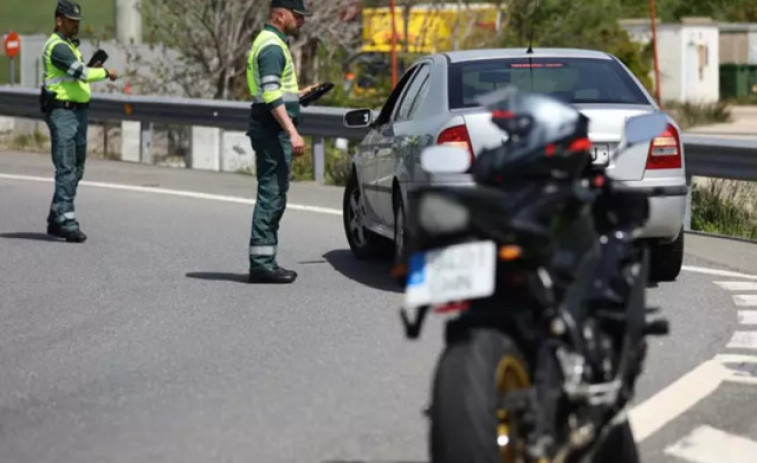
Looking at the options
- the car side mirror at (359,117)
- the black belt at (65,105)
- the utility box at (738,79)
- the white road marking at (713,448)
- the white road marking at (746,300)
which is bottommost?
the white road marking at (713,448)

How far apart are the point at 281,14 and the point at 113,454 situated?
5.18m

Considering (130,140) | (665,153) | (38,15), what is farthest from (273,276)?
(38,15)

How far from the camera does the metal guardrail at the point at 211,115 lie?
15.2m

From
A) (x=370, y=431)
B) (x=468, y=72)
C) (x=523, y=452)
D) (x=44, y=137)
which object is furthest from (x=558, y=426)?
(x=44, y=137)

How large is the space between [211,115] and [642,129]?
16130 millimetres

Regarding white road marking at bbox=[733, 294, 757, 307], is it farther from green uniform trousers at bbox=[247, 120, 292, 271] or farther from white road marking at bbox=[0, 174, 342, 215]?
white road marking at bbox=[0, 174, 342, 215]

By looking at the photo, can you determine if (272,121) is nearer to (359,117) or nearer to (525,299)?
(359,117)

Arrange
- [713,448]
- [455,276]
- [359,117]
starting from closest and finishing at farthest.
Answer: [455,276] < [713,448] < [359,117]

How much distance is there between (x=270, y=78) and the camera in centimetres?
1135

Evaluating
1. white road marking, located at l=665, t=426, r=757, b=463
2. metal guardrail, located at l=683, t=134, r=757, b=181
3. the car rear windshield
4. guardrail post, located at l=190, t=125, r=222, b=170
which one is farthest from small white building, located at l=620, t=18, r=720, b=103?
white road marking, located at l=665, t=426, r=757, b=463

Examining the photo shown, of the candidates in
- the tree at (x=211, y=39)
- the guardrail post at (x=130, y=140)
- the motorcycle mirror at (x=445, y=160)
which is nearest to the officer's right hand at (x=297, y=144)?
the motorcycle mirror at (x=445, y=160)

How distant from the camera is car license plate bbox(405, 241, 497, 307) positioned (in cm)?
539

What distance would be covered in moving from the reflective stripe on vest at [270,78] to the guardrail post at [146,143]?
11824mm

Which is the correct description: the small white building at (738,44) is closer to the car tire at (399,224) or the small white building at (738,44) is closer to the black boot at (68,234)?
the black boot at (68,234)
